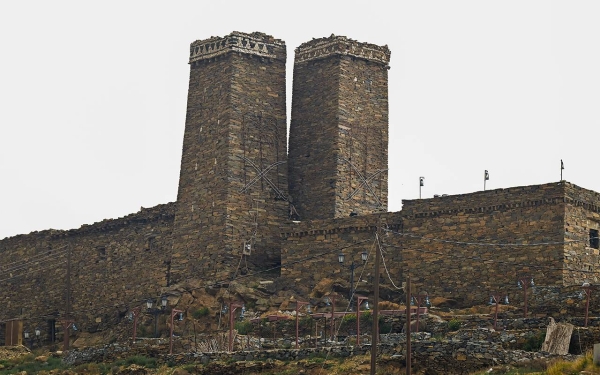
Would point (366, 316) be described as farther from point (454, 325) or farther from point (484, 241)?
point (484, 241)

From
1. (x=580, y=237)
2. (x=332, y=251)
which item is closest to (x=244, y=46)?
(x=332, y=251)

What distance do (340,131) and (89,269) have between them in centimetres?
1245

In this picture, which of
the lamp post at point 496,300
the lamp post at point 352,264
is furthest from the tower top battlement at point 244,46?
the lamp post at point 496,300

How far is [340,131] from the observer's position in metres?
64.0

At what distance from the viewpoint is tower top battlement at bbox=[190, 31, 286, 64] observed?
64562mm

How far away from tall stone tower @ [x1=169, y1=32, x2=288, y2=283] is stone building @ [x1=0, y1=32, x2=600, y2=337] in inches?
1.9

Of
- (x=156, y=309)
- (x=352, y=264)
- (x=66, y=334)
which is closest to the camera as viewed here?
(x=352, y=264)

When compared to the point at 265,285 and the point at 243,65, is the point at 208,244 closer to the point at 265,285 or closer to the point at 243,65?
the point at 265,285

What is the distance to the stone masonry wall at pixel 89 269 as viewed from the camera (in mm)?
65875

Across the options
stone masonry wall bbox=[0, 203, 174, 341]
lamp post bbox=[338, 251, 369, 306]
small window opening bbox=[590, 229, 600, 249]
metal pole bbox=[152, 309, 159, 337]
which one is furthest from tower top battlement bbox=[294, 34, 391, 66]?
small window opening bbox=[590, 229, 600, 249]

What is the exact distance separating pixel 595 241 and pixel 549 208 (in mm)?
2444

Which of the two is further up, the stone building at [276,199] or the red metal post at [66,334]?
the stone building at [276,199]

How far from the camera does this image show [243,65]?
64500 mm

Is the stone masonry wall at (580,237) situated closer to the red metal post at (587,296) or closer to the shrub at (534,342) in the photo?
the red metal post at (587,296)
